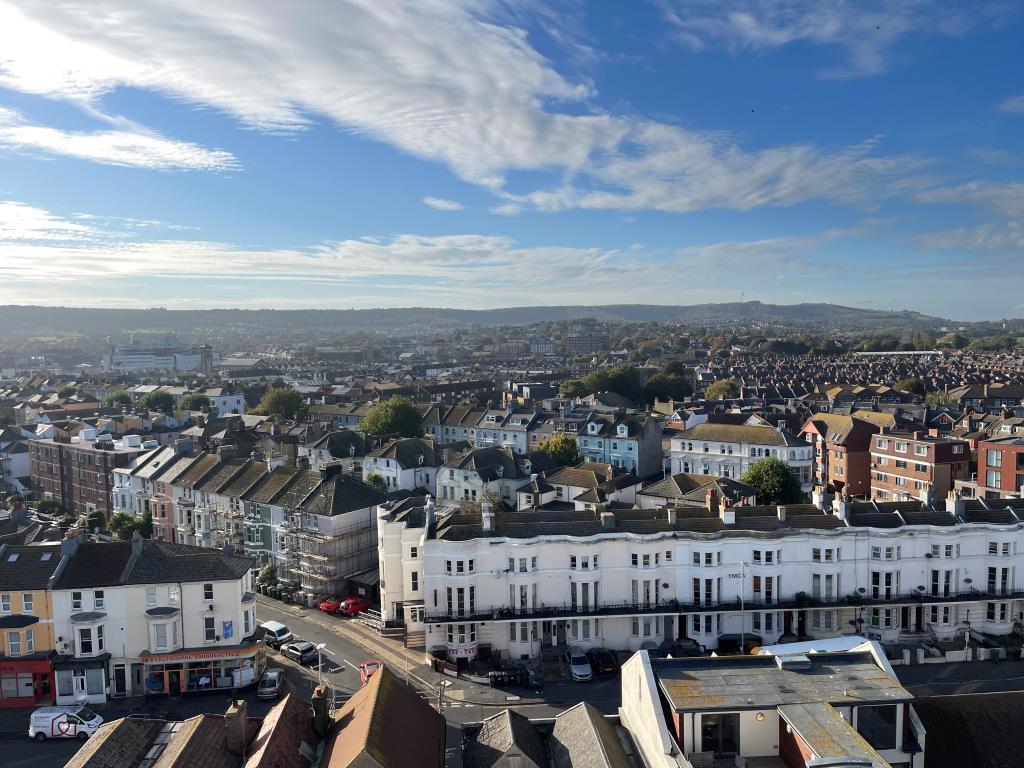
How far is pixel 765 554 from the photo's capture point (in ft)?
125

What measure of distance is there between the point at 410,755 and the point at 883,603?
26.3m

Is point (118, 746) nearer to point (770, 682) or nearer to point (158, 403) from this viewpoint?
point (770, 682)

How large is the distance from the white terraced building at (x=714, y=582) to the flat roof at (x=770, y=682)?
54.6ft

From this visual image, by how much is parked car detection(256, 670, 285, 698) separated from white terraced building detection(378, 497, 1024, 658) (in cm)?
698

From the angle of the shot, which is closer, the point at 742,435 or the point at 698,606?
the point at 698,606

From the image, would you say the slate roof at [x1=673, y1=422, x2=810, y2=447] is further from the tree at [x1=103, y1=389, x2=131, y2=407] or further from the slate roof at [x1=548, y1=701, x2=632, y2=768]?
the tree at [x1=103, y1=389, x2=131, y2=407]

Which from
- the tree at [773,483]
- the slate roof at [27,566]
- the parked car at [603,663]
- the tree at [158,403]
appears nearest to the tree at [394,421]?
the tree at [773,483]

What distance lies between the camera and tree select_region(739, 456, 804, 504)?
181 ft

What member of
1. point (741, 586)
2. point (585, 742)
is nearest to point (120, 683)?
point (585, 742)

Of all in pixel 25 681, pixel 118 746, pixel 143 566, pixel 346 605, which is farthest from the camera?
pixel 346 605

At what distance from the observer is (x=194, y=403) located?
12100cm

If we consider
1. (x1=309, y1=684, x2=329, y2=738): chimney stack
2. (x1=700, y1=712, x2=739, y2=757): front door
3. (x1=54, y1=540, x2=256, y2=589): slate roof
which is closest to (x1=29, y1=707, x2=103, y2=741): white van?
(x1=54, y1=540, x2=256, y2=589): slate roof

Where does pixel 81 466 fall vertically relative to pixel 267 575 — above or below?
above

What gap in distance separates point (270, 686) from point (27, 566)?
1228cm
